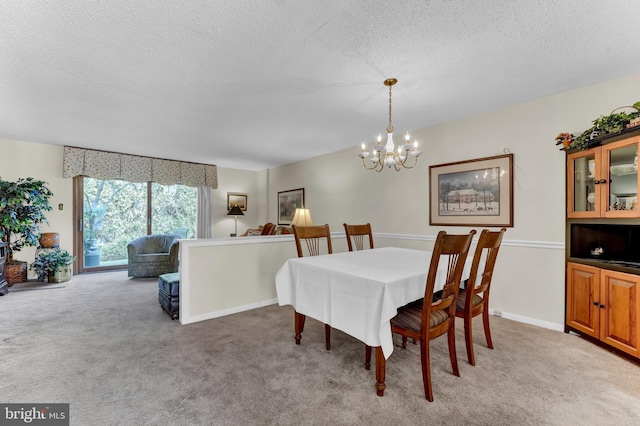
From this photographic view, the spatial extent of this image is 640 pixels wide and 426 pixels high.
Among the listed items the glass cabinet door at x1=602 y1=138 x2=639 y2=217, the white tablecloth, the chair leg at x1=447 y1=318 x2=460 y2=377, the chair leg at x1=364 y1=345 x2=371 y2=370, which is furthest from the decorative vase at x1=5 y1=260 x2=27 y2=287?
the glass cabinet door at x1=602 y1=138 x2=639 y2=217

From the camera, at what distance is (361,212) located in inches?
189

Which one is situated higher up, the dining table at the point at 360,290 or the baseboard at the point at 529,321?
the dining table at the point at 360,290

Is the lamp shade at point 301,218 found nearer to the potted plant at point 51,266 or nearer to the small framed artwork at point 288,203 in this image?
the small framed artwork at point 288,203

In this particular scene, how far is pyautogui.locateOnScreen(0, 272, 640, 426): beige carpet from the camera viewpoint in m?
1.53

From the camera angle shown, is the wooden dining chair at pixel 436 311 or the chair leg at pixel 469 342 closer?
the wooden dining chair at pixel 436 311

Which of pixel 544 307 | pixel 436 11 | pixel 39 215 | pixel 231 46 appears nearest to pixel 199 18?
pixel 231 46

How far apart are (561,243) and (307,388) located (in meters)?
2.78

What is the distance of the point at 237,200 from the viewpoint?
7.15 metres

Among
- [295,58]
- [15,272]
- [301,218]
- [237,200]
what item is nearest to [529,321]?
[301,218]

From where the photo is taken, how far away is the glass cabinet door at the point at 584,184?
2.36m

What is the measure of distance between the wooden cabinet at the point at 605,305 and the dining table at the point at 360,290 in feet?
3.66

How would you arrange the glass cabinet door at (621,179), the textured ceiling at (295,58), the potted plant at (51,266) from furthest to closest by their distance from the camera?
the potted plant at (51,266) → the glass cabinet door at (621,179) → the textured ceiling at (295,58)

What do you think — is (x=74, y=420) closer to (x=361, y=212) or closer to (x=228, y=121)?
(x=228, y=121)

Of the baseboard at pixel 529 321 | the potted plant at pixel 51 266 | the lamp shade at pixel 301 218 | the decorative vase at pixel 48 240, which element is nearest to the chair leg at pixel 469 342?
the baseboard at pixel 529 321
